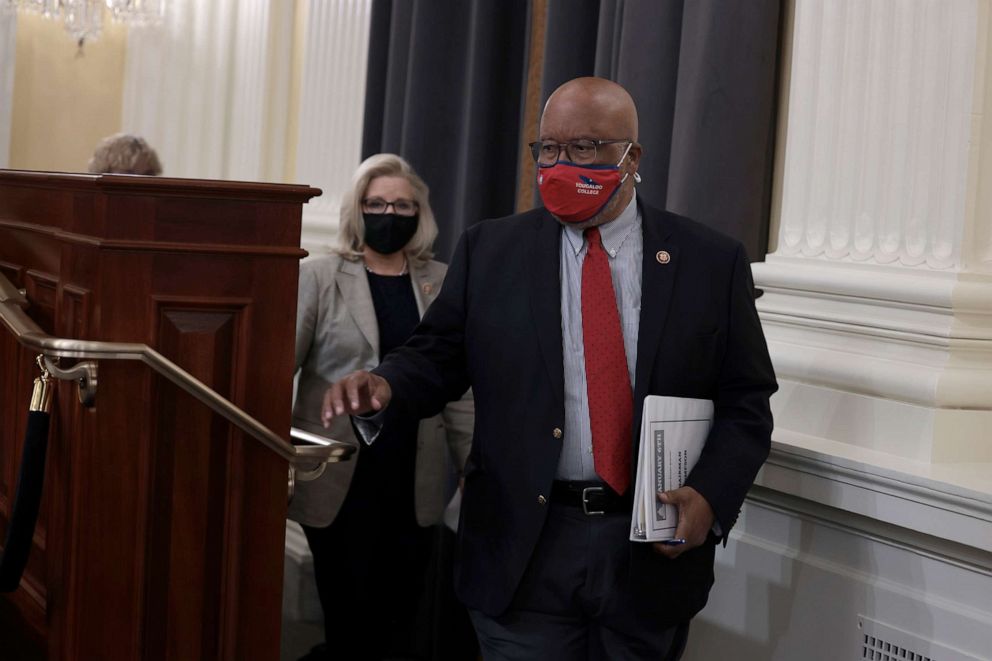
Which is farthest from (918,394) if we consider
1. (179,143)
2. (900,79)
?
(179,143)

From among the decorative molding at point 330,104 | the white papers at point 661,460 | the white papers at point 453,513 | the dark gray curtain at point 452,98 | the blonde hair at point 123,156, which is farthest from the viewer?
the decorative molding at point 330,104

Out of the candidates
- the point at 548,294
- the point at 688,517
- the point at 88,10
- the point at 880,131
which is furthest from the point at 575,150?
the point at 88,10

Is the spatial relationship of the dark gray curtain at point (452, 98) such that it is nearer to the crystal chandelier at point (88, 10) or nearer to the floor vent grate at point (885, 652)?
the floor vent grate at point (885, 652)

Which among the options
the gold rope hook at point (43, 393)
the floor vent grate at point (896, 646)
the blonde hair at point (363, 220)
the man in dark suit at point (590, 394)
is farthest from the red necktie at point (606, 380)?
the blonde hair at point (363, 220)

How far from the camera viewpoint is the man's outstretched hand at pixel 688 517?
7.36 ft

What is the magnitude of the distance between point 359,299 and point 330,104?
2350mm

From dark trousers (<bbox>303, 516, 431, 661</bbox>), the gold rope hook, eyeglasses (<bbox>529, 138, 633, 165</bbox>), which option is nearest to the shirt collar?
eyeglasses (<bbox>529, 138, 633, 165</bbox>)

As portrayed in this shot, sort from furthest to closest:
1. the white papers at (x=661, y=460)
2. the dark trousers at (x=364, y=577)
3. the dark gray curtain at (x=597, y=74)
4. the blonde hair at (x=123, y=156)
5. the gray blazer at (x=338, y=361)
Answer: the blonde hair at (x=123, y=156) < the dark trousers at (x=364, y=577) < the gray blazer at (x=338, y=361) < the dark gray curtain at (x=597, y=74) < the white papers at (x=661, y=460)

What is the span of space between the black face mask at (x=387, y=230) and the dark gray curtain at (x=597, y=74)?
2.44 feet

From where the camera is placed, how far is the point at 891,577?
255cm

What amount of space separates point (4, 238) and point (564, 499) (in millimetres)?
1658

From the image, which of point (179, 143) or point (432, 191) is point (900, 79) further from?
point (179, 143)

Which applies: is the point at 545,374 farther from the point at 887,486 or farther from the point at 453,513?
the point at 453,513

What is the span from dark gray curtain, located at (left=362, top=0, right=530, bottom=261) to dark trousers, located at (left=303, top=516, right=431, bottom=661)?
135cm
